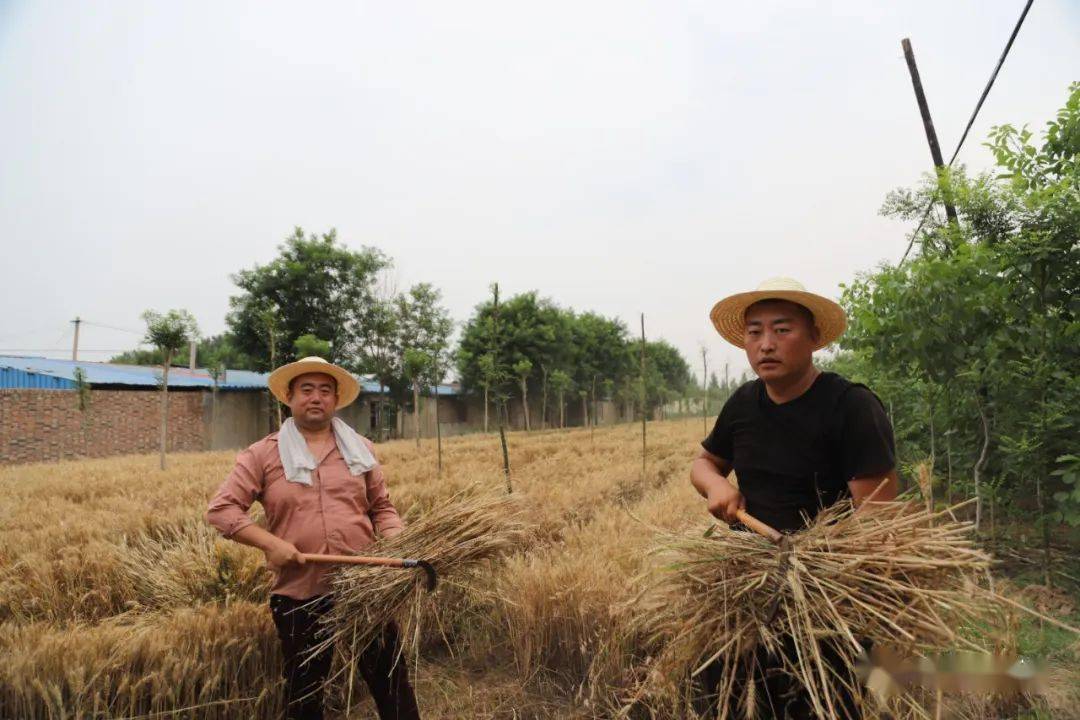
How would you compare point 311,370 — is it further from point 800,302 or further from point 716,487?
point 800,302

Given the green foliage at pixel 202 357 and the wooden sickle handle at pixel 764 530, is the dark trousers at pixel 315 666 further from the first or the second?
the green foliage at pixel 202 357

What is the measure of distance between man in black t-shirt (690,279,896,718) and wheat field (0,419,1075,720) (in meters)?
0.23

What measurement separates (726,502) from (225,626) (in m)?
2.45

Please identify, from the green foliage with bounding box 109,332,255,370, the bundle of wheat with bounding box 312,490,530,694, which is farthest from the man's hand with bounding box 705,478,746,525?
the green foliage with bounding box 109,332,255,370

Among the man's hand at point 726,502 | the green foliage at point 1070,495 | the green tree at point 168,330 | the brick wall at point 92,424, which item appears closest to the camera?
the man's hand at point 726,502

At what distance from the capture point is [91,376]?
23.4 metres

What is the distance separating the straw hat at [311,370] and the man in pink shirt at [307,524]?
0.04 feet

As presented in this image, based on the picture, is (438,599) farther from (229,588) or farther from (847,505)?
(847,505)

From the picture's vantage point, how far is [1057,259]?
375cm

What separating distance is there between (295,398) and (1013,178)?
5.50m

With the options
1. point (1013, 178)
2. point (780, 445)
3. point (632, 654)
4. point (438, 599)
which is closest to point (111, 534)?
point (438, 599)

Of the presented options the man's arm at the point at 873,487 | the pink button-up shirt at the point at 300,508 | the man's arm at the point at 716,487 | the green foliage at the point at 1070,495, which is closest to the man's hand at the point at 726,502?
the man's arm at the point at 716,487

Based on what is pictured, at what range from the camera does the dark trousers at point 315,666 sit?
2.22 meters

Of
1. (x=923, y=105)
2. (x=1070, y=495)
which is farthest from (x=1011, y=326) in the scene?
(x=923, y=105)
